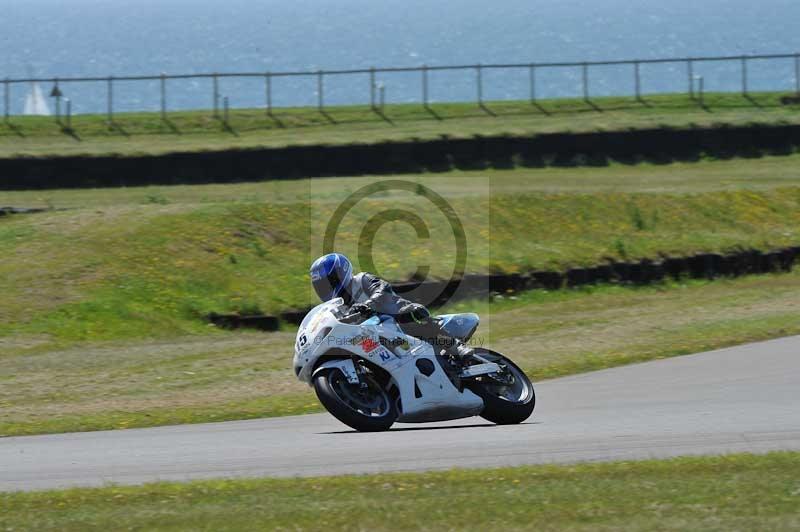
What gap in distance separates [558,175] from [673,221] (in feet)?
25.1

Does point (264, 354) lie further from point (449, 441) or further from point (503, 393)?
point (449, 441)

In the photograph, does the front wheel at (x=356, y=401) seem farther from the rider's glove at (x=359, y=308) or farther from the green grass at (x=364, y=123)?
the green grass at (x=364, y=123)

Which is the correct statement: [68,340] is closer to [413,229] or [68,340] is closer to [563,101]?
[413,229]

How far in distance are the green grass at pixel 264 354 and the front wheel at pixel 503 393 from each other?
9.42 feet

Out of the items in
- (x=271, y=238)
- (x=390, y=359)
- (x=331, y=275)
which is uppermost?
(x=271, y=238)

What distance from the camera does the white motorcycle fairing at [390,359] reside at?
12.4 m

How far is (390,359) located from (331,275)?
97cm

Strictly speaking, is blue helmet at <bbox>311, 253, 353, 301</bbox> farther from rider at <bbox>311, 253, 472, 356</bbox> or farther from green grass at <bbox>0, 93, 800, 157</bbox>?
green grass at <bbox>0, 93, 800, 157</bbox>

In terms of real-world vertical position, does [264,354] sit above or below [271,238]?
below

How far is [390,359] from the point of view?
498 inches

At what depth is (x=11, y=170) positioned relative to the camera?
36562 mm

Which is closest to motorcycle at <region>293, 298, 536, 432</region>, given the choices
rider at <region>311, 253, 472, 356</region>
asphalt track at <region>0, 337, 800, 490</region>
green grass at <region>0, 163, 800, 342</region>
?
rider at <region>311, 253, 472, 356</region>

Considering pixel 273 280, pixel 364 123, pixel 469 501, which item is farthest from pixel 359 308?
pixel 364 123

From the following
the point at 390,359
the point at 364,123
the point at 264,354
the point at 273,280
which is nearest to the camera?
the point at 390,359
